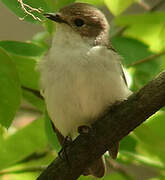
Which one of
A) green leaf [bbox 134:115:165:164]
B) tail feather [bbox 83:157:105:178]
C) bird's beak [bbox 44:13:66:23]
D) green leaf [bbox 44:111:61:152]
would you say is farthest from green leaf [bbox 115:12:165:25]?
tail feather [bbox 83:157:105:178]

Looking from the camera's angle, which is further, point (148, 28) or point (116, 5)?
point (148, 28)

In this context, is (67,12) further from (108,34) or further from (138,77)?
(138,77)

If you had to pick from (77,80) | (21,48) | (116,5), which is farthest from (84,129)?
(116,5)

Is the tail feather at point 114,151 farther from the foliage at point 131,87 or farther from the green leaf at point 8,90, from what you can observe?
the green leaf at point 8,90

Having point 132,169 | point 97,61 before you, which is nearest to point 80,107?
point 97,61

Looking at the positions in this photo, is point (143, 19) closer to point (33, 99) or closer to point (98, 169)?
point (33, 99)

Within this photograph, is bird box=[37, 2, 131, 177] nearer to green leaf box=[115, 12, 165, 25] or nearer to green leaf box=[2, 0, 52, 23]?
green leaf box=[115, 12, 165, 25]
